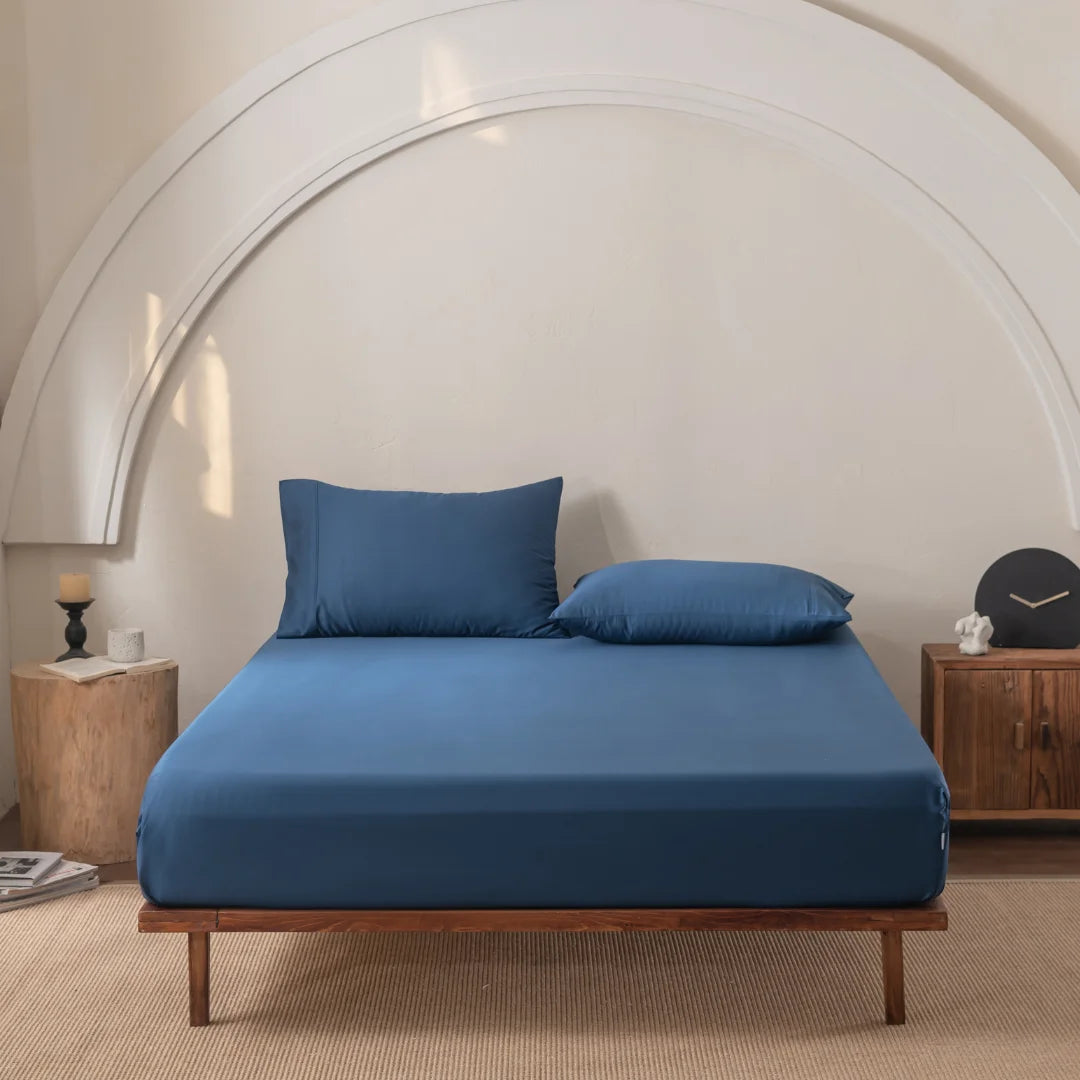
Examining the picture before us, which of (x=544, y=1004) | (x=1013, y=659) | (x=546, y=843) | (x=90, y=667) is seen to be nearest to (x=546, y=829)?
(x=546, y=843)

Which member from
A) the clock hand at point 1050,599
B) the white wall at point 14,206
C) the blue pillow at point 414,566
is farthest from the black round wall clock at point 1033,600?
the white wall at point 14,206

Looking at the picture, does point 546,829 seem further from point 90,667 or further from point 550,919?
point 90,667

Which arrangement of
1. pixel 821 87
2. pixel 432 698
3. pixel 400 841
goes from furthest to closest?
pixel 821 87
pixel 432 698
pixel 400 841

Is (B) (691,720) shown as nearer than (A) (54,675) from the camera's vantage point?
Yes

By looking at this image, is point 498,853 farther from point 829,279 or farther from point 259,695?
point 829,279

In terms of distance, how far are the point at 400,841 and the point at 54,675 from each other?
4.71 feet

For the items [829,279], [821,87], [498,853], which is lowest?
[498,853]

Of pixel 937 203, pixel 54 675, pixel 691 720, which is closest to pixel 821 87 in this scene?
pixel 937 203

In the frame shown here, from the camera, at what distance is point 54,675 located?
3285 mm

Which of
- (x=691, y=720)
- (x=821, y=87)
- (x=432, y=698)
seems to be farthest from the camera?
(x=821, y=87)

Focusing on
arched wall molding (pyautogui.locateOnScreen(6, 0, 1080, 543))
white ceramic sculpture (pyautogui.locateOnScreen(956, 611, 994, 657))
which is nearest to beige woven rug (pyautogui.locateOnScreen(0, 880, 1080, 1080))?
white ceramic sculpture (pyautogui.locateOnScreen(956, 611, 994, 657))

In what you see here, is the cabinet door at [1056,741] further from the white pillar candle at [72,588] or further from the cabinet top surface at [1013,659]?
the white pillar candle at [72,588]

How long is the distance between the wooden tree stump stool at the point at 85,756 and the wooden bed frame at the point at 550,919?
3.32 ft

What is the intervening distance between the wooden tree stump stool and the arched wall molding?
2.52 feet
